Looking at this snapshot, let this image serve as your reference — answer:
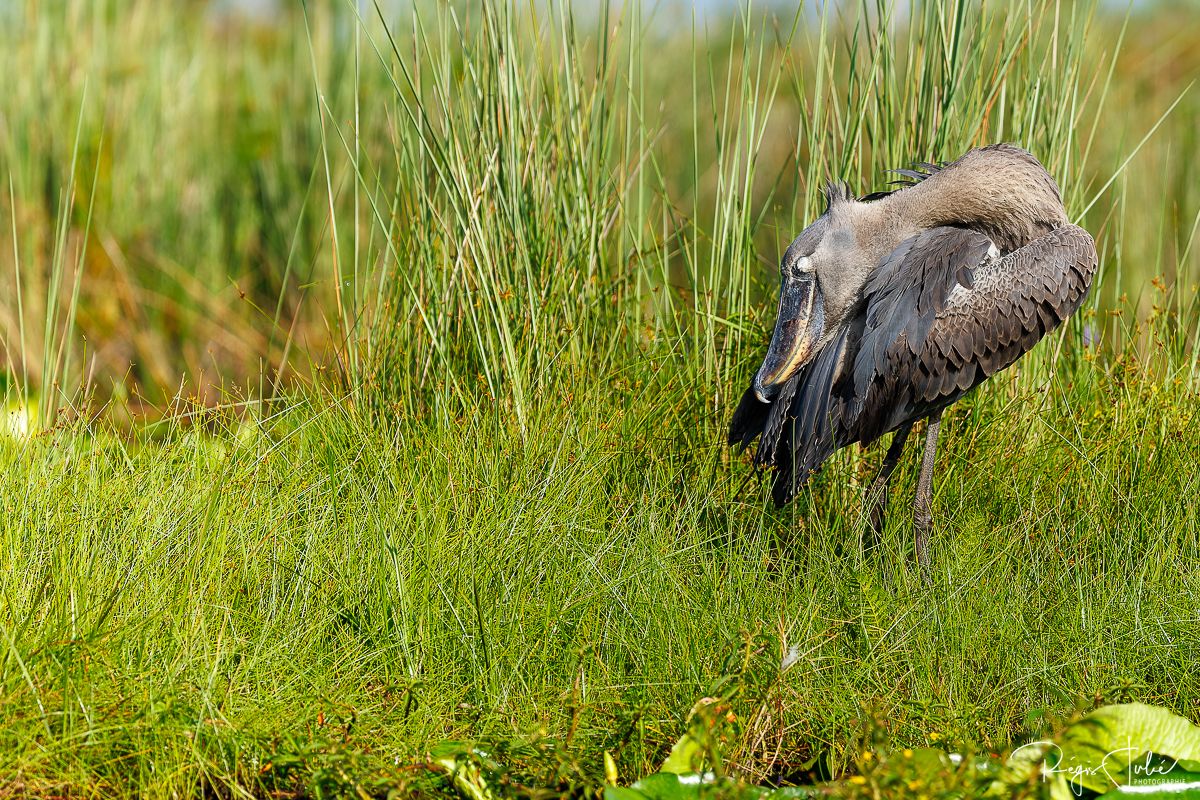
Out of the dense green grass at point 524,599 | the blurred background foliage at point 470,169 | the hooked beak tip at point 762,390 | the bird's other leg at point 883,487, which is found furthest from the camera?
the blurred background foliage at point 470,169

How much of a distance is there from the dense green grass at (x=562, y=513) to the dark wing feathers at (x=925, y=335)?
271mm

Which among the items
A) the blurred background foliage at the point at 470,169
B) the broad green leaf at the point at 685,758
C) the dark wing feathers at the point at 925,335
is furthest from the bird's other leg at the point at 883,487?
the broad green leaf at the point at 685,758

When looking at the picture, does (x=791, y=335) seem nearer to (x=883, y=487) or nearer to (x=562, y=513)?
(x=883, y=487)

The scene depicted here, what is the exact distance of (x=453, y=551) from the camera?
292 centimetres

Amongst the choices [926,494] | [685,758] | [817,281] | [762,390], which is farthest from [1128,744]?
[817,281]

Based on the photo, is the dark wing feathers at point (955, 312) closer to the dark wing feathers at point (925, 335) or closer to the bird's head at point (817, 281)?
the dark wing feathers at point (925, 335)

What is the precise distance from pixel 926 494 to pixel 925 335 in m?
0.46

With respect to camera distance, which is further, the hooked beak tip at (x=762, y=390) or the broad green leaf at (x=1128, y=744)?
the hooked beak tip at (x=762, y=390)

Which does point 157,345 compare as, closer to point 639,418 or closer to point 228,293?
point 228,293

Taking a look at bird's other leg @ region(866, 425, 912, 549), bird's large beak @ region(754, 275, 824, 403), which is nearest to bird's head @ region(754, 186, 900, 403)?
bird's large beak @ region(754, 275, 824, 403)

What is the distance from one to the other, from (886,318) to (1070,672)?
3.62 feet

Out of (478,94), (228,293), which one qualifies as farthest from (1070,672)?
(228,293)

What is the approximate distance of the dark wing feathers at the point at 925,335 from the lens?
10.8 feet

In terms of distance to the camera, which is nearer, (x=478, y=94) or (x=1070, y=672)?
(x=1070, y=672)
